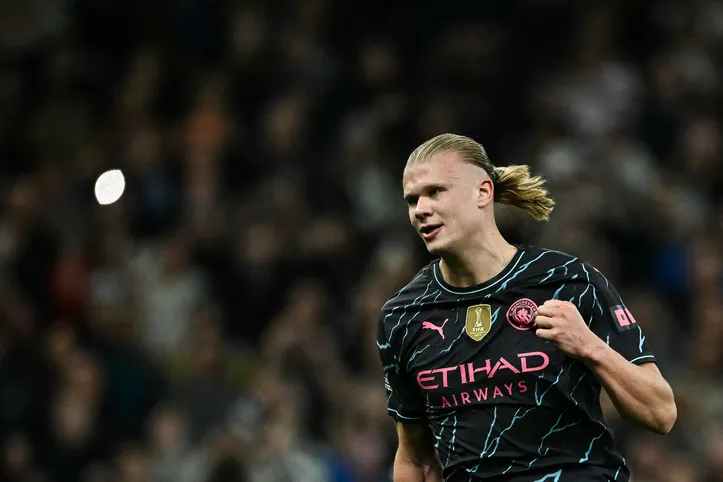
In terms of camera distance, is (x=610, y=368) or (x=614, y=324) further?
(x=614, y=324)

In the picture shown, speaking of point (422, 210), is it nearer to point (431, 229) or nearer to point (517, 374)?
point (431, 229)

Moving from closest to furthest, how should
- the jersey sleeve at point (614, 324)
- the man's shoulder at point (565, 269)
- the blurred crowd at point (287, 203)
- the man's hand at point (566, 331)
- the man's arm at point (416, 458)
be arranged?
the man's hand at point (566, 331)
the jersey sleeve at point (614, 324)
the man's shoulder at point (565, 269)
the man's arm at point (416, 458)
the blurred crowd at point (287, 203)

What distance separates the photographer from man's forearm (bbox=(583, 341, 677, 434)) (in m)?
4.06

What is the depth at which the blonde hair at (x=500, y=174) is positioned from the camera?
4570 millimetres

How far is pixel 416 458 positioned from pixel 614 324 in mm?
981

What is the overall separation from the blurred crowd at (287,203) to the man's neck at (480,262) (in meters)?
3.28

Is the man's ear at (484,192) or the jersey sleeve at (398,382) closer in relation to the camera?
the man's ear at (484,192)

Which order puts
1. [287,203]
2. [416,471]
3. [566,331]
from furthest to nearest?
[287,203] < [416,471] < [566,331]

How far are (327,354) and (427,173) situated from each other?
5.06 m

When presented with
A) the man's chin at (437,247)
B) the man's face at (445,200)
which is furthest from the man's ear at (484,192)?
the man's chin at (437,247)

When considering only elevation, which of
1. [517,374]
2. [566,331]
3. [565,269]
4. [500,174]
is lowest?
[517,374]

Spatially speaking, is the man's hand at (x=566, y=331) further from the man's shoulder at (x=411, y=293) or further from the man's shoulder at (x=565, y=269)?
the man's shoulder at (x=411, y=293)

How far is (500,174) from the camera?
4.66 m

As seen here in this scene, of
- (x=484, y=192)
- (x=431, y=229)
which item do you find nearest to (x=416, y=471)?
(x=431, y=229)
